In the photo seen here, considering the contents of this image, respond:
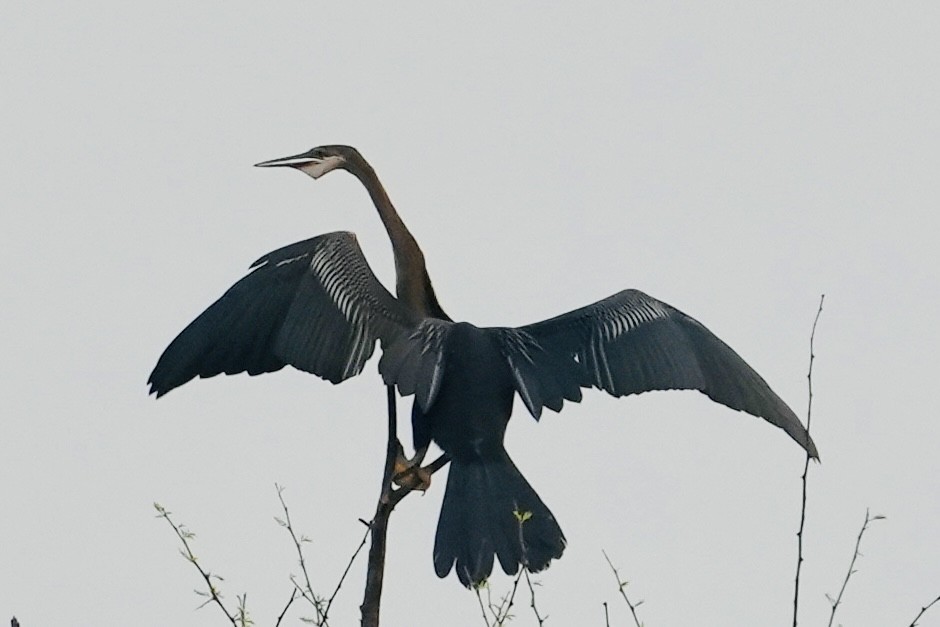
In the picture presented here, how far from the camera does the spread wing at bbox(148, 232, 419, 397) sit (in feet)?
14.9

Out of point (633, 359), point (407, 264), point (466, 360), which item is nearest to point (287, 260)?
point (407, 264)

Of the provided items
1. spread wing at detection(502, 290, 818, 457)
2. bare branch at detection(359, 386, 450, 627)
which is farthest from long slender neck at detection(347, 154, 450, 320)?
bare branch at detection(359, 386, 450, 627)

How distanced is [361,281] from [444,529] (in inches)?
35.9

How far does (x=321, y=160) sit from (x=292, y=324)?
4.31 feet

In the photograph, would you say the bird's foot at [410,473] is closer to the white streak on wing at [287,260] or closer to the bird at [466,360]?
the bird at [466,360]

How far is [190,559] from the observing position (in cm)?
331

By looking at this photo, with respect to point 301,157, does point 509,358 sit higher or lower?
lower

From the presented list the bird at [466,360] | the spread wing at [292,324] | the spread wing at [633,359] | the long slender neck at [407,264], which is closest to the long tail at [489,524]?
the bird at [466,360]

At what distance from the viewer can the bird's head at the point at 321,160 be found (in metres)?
5.73

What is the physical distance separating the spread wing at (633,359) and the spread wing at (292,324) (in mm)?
429

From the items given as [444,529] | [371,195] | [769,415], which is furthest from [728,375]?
[371,195]

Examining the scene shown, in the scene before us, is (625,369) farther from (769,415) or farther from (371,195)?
(371,195)

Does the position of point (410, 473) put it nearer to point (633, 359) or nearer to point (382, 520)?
point (382, 520)

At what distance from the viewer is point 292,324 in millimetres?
4625
